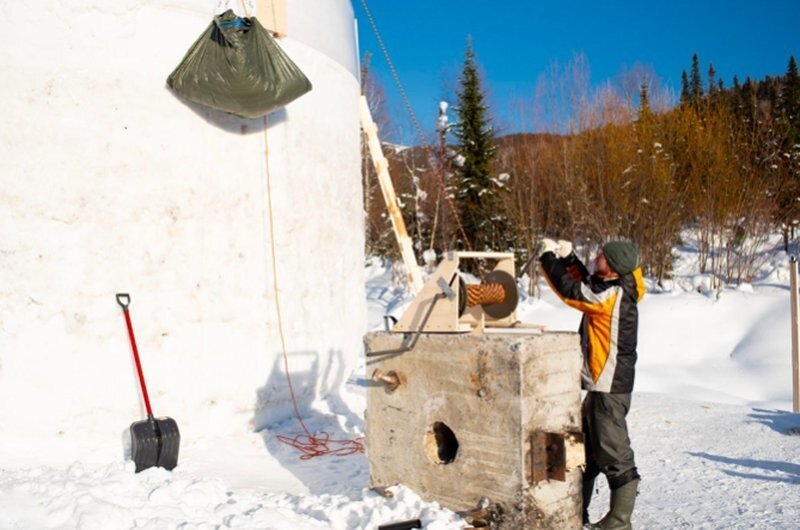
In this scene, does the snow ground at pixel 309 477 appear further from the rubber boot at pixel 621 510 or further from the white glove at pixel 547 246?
the white glove at pixel 547 246

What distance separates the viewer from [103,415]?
19.3ft

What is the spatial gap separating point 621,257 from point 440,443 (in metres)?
1.65

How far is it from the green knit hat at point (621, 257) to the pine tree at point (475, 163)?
17737mm

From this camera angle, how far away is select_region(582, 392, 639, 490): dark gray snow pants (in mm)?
4344

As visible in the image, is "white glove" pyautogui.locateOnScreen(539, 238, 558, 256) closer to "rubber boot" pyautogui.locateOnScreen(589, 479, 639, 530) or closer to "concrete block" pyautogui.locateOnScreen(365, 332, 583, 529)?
"concrete block" pyautogui.locateOnScreen(365, 332, 583, 529)

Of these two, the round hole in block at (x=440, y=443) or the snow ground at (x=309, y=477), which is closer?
the snow ground at (x=309, y=477)

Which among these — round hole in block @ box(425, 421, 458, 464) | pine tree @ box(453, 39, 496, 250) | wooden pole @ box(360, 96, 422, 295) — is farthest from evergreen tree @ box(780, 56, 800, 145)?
round hole in block @ box(425, 421, 458, 464)

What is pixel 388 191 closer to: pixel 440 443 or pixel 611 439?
pixel 440 443

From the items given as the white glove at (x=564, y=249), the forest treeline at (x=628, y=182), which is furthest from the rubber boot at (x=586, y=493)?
the forest treeline at (x=628, y=182)

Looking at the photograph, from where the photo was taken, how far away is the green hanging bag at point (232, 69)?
6266mm

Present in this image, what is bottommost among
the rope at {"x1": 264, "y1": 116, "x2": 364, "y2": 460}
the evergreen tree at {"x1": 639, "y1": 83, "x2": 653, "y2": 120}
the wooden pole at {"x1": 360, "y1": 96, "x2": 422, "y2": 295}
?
the rope at {"x1": 264, "y1": 116, "x2": 364, "y2": 460}

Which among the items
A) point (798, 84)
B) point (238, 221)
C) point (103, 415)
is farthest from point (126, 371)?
point (798, 84)

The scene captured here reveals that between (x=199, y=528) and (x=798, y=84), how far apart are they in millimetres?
33241

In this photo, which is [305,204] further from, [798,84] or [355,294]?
[798,84]
